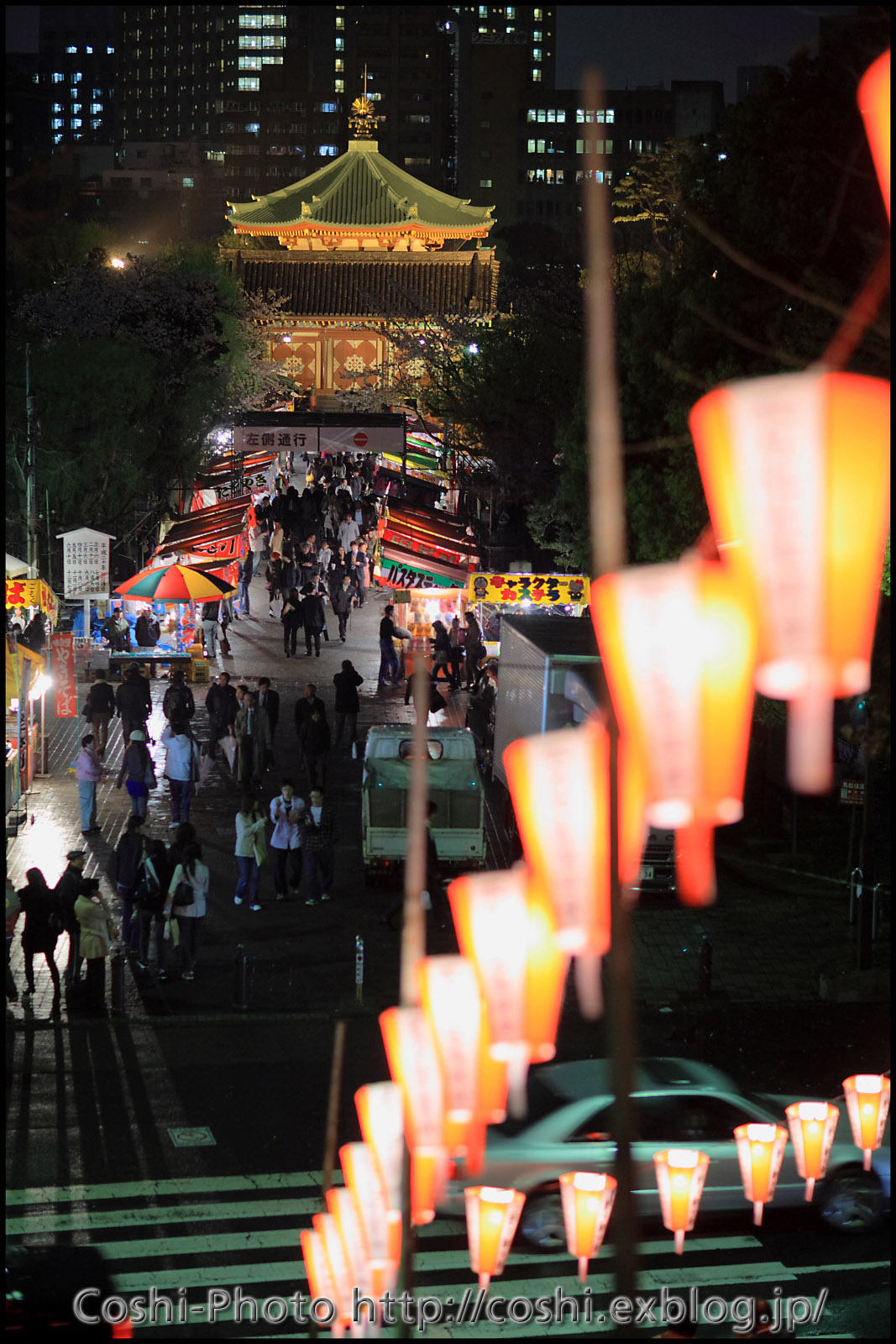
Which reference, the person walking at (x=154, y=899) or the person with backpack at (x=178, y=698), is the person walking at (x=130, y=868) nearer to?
the person walking at (x=154, y=899)

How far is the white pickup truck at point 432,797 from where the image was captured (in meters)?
15.9

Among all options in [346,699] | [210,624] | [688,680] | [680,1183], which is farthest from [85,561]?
[688,680]

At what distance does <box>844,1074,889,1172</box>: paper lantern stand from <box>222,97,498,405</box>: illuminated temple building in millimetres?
51553

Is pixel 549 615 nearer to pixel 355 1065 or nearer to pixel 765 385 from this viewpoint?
pixel 355 1065

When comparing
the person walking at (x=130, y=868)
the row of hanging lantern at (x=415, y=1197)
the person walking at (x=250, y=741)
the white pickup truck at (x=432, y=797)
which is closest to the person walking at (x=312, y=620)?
the person walking at (x=250, y=741)

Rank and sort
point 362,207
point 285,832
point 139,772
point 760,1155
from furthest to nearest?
point 362,207 < point 139,772 < point 285,832 < point 760,1155

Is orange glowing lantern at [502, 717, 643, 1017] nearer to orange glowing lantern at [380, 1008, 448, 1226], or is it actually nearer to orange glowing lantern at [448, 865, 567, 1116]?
orange glowing lantern at [448, 865, 567, 1116]

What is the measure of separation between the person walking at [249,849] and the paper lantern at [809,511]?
10.1 metres

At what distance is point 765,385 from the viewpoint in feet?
17.1

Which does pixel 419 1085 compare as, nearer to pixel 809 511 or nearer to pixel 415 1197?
pixel 415 1197

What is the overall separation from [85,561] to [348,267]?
130 feet

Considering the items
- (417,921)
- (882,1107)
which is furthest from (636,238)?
(882,1107)

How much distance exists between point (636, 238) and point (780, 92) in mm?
34977

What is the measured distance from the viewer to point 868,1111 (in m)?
9.47
